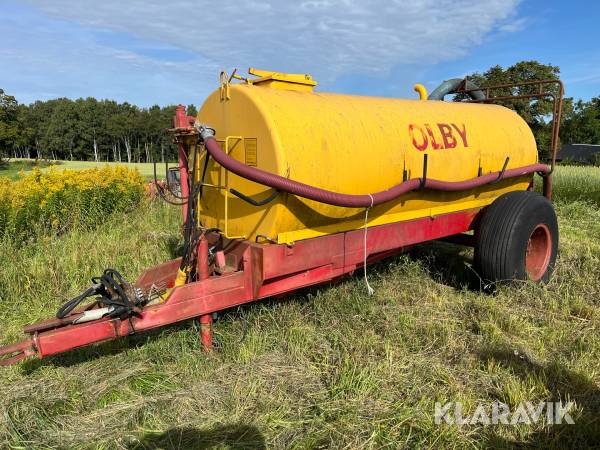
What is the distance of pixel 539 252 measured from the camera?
4.87 m

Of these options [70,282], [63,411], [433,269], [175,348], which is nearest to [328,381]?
[175,348]

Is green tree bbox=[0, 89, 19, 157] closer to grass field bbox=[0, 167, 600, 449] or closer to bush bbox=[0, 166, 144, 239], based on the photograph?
bush bbox=[0, 166, 144, 239]

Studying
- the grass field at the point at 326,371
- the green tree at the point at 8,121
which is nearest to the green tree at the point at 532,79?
the grass field at the point at 326,371

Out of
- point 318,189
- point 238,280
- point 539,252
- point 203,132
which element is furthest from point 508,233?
point 203,132

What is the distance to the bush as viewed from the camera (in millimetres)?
5855

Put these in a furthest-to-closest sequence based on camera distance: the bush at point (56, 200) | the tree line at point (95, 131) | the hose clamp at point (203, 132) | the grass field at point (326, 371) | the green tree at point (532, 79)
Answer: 1. the tree line at point (95, 131)
2. the green tree at point (532, 79)
3. the bush at point (56, 200)
4. the hose clamp at point (203, 132)
5. the grass field at point (326, 371)

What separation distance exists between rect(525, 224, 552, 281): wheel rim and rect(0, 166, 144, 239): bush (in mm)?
5819

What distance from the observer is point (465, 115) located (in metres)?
4.44

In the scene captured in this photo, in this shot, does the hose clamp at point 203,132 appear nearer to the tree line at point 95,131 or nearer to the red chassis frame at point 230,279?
the red chassis frame at point 230,279

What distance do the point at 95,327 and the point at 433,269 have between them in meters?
3.83

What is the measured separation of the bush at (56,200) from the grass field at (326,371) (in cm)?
135

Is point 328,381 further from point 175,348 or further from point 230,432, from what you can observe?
point 175,348

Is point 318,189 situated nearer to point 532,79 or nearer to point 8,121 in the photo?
point 532,79

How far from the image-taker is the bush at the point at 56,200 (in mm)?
5855
